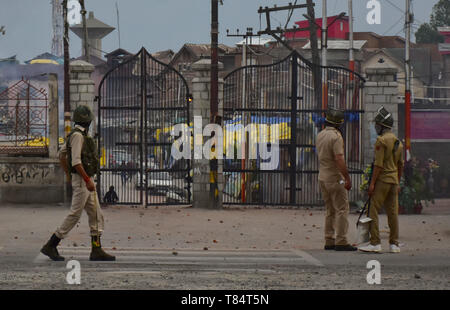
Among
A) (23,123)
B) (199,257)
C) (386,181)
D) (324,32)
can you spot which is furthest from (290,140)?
(324,32)

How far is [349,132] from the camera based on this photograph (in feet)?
69.3

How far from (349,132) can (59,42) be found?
7423 centimetres

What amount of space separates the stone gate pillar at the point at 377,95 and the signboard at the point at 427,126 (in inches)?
606

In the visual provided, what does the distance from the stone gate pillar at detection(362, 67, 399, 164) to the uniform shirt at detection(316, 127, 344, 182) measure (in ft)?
27.2

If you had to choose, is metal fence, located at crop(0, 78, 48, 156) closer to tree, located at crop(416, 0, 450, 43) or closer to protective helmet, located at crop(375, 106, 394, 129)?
protective helmet, located at crop(375, 106, 394, 129)

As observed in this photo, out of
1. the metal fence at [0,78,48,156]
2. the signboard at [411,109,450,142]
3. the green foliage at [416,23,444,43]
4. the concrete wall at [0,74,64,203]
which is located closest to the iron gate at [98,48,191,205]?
the concrete wall at [0,74,64,203]

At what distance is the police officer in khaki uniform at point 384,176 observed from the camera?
39.2 feet

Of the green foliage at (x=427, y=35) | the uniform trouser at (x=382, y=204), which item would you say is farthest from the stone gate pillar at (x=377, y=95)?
the green foliage at (x=427, y=35)

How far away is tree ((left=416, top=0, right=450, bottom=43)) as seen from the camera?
3691 inches

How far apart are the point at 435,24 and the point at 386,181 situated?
90664 millimetres

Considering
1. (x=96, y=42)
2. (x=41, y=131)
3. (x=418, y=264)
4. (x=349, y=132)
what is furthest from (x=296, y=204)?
(x=96, y=42)

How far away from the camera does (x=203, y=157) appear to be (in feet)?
66.3

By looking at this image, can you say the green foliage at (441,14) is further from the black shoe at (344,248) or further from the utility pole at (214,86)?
the black shoe at (344,248)
